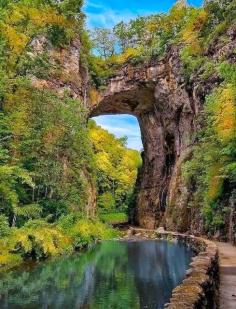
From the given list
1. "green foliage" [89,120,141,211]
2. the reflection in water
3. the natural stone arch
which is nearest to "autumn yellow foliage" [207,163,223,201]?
the reflection in water

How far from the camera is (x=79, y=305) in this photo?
1020 centimetres

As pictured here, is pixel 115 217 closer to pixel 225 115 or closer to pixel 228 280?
pixel 225 115

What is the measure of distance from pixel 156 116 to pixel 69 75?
13019 mm

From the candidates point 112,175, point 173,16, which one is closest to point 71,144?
point 173,16

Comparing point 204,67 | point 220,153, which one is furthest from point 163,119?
point 220,153

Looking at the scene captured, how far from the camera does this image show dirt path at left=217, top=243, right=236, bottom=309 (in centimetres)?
821

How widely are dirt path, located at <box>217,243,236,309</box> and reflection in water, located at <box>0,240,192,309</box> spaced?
1.56 m

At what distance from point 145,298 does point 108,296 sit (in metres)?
0.97

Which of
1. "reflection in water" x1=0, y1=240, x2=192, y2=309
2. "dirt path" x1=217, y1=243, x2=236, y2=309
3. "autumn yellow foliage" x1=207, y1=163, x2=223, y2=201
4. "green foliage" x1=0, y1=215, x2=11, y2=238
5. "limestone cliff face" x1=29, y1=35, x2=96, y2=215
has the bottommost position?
"reflection in water" x1=0, y1=240, x2=192, y2=309

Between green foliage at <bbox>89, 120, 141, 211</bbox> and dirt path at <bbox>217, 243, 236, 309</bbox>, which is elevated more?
green foliage at <bbox>89, 120, 141, 211</bbox>

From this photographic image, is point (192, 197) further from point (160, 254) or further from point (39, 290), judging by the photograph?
point (39, 290)

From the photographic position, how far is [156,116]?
47281 millimetres

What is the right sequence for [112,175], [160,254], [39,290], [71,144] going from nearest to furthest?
[39,290] → [160,254] → [71,144] → [112,175]

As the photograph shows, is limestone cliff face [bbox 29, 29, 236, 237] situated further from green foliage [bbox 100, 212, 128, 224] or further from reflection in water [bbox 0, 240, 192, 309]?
reflection in water [bbox 0, 240, 192, 309]
